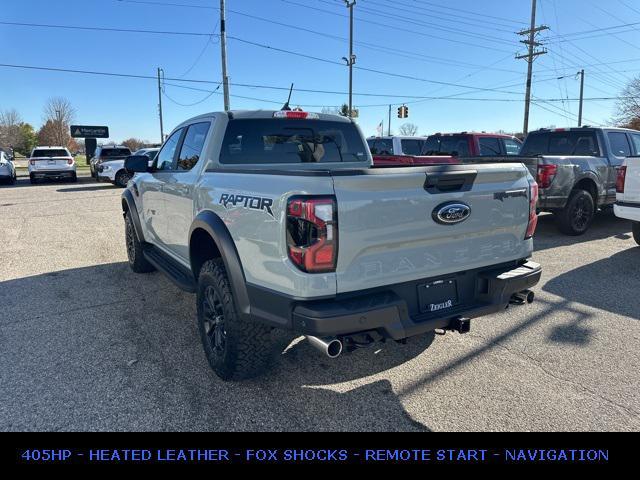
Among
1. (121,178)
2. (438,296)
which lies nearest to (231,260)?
(438,296)

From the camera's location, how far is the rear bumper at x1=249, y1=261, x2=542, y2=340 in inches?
91.1

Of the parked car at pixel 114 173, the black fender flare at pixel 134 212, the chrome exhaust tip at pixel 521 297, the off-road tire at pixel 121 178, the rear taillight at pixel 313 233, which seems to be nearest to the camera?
the rear taillight at pixel 313 233

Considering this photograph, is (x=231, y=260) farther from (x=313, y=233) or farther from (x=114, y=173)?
(x=114, y=173)

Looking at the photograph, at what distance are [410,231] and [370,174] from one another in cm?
42

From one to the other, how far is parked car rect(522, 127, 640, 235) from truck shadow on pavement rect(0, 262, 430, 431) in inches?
201

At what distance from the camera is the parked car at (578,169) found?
7.46m

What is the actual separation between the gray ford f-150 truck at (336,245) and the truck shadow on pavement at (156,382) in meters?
0.30

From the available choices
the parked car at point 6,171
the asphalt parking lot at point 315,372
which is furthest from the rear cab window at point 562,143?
the parked car at point 6,171

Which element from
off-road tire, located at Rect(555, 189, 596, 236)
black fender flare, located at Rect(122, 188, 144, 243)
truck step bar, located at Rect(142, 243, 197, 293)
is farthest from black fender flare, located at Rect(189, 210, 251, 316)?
off-road tire, located at Rect(555, 189, 596, 236)

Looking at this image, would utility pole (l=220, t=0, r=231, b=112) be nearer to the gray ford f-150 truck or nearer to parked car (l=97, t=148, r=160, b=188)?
parked car (l=97, t=148, r=160, b=188)

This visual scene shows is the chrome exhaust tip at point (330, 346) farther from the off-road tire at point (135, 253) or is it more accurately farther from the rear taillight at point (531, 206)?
the off-road tire at point (135, 253)
